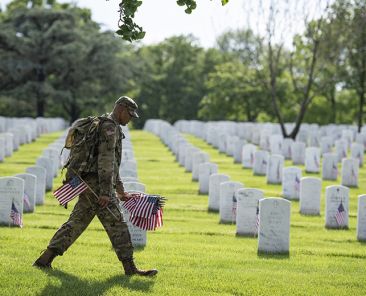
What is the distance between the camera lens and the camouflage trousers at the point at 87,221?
→ 26.2 ft

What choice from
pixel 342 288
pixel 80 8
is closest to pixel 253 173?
pixel 342 288

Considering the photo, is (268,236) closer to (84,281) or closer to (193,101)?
(84,281)

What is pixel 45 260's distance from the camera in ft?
27.5

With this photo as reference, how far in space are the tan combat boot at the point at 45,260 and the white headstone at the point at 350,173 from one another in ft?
50.6

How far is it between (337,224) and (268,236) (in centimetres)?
418

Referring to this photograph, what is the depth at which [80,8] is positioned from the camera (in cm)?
6506

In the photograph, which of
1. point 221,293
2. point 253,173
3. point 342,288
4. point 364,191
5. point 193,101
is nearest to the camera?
point 221,293

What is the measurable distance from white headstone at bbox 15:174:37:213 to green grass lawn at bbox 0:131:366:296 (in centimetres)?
25

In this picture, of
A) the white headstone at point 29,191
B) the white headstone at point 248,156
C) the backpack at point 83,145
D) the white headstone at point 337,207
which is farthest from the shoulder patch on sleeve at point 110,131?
the white headstone at point 248,156

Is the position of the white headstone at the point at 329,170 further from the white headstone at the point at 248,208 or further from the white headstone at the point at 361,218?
the white headstone at the point at 248,208

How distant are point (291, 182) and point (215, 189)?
3.12 meters

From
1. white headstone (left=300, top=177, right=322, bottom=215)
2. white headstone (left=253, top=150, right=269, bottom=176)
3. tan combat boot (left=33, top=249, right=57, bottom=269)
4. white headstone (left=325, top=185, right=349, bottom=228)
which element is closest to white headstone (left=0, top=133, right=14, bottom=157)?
white headstone (left=253, top=150, right=269, bottom=176)

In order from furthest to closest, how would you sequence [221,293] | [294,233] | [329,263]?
[294,233] < [329,263] < [221,293]

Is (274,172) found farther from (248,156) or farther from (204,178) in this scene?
(248,156)
